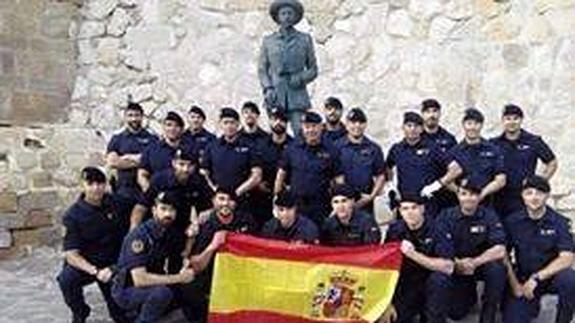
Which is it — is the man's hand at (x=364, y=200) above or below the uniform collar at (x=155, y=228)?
above

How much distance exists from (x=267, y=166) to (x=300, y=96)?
2.36 feet

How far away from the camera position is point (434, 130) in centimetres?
897

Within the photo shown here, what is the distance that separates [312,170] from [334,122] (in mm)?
863

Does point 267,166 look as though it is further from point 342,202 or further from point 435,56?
point 435,56

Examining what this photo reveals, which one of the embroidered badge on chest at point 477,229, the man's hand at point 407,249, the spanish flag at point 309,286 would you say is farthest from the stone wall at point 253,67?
the spanish flag at point 309,286

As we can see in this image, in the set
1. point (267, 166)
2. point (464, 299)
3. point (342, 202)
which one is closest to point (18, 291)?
point (267, 166)

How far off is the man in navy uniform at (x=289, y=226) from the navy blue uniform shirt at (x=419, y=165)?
3.33 feet

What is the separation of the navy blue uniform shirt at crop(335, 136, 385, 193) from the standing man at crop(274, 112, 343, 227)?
0.10 m

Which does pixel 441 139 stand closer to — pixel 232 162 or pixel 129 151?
pixel 232 162

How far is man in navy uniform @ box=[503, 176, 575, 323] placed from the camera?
7785 millimetres

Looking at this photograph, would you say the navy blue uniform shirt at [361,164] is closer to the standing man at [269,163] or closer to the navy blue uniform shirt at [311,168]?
the navy blue uniform shirt at [311,168]

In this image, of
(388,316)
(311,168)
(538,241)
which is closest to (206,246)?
(311,168)

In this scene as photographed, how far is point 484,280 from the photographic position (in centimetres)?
784

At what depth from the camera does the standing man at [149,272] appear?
7.80 m
